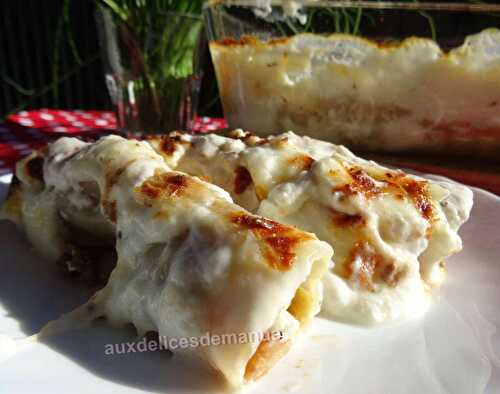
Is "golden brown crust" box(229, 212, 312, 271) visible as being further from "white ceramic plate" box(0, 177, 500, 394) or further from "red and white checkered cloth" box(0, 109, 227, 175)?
"red and white checkered cloth" box(0, 109, 227, 175)

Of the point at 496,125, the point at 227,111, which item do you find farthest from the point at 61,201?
the point at 496,125

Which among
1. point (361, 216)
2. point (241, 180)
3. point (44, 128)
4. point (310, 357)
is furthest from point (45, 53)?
point (310, 357)

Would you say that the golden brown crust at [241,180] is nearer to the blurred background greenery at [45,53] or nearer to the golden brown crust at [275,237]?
the golden brown crust at [275,237]

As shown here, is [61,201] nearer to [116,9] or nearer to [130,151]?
[130,151]

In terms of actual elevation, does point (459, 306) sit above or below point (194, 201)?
below

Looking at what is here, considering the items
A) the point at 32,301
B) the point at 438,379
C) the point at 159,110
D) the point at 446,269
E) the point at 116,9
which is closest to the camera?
the point at 438,379

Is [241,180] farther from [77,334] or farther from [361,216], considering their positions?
[77,334]

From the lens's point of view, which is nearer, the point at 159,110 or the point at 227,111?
the point at 227,111

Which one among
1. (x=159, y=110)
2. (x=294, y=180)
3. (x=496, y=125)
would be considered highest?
(x=294, y=180)

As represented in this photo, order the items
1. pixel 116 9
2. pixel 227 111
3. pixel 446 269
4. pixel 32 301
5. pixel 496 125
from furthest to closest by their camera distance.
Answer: pixel 116 9
pixel 227 111
pixel 496 125
pixel 446 269
pixel 32 301
